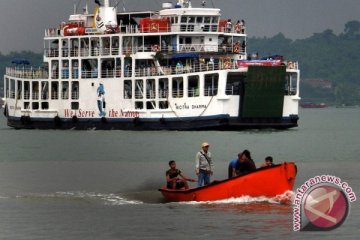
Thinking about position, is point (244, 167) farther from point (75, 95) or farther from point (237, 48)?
point (75, 95)

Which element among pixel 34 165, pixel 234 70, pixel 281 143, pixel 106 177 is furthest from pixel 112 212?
pixel 234 70

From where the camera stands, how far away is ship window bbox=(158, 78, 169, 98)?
265 feet

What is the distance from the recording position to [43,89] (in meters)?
88.8

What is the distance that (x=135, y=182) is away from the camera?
47656 millimetres

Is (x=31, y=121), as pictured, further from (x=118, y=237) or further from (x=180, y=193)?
(x=118, y=237)

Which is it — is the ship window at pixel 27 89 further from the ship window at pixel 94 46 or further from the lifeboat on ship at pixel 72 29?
the ship window at pixel 94 46

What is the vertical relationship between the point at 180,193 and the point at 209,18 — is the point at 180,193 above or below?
below

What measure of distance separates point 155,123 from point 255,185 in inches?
1715

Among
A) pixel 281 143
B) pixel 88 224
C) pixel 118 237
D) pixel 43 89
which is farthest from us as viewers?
pixel 43 89

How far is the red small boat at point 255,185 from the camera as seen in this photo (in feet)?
120

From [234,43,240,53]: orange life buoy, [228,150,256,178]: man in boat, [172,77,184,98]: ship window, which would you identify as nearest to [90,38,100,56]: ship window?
[172,77,184,98]: ship window

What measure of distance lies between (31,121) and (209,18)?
573 inches

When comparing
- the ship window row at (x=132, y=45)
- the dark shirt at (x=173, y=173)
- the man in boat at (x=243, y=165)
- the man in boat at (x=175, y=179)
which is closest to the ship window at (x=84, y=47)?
the ship window row at (x=132, y=45)

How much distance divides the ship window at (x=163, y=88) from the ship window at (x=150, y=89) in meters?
0.59
